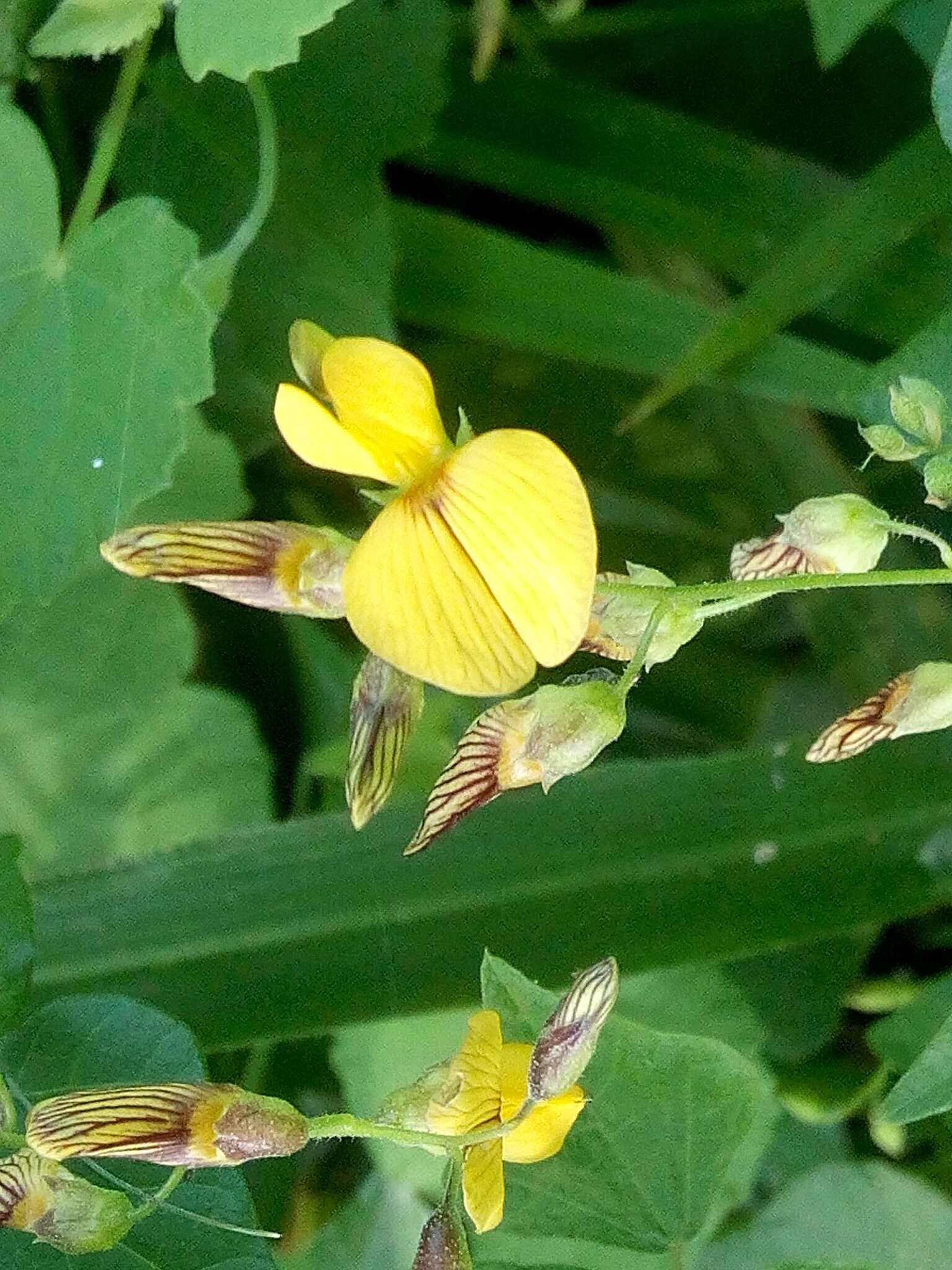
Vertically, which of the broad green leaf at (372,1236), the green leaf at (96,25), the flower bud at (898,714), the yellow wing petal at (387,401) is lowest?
the broad green leaf at (372,1236)

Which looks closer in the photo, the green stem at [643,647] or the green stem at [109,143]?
the green stem at [643,647]

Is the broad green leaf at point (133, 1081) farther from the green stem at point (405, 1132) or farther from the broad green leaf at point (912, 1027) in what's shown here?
the broad green leaf at point (912, 1027)

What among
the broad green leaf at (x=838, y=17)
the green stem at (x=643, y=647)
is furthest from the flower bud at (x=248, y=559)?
the broad green leaf at (x=838, y=17)

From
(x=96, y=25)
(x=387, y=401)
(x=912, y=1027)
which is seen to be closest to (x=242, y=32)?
(x=96, y=25)

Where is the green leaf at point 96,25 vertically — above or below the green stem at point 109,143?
above

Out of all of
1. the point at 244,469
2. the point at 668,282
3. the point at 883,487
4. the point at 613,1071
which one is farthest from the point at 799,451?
the point at 613,1071

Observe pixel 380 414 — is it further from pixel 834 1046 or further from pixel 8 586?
pixel 834 1046
